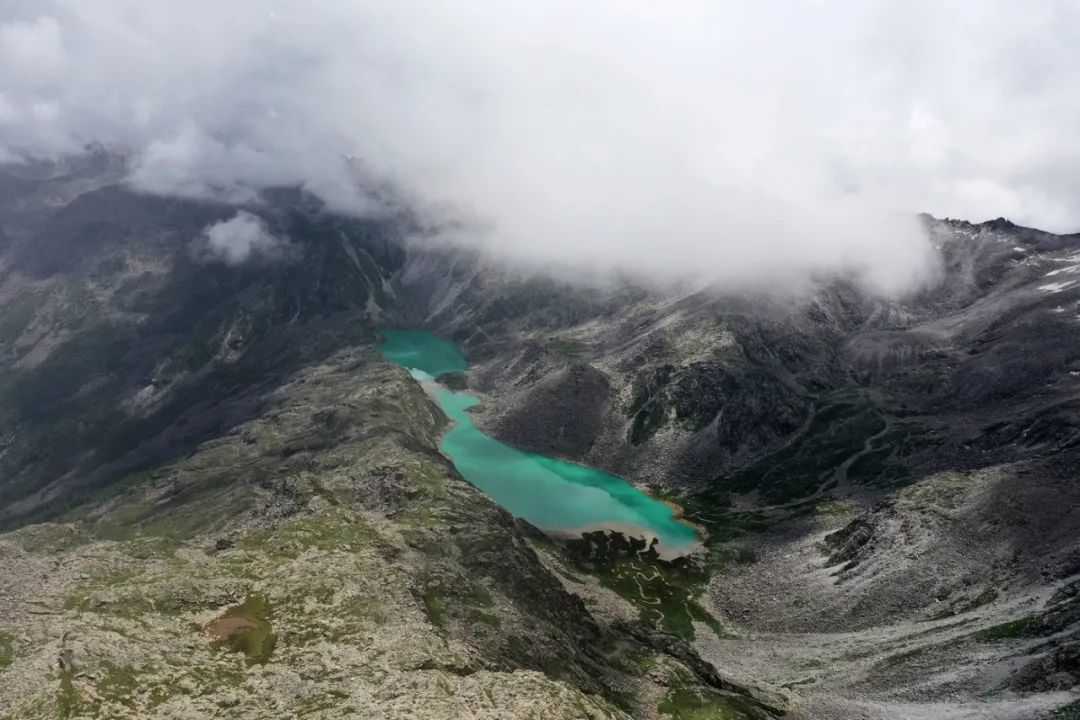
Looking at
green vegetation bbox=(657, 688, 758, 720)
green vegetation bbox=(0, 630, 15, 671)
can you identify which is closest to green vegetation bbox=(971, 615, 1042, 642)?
green vegetation bbox=(657, 688, 758, 720)

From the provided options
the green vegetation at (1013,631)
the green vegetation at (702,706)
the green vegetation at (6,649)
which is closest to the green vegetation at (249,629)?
the green vegetation at (6,649)

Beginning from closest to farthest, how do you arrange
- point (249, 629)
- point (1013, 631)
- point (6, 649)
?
1. point (6, 649)
2. point (249, 629)
3. point (1013, 631)

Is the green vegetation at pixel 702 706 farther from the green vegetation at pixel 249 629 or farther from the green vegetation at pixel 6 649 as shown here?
the green vegetation at pixel 6 649

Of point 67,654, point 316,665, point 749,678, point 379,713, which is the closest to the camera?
point 379,713

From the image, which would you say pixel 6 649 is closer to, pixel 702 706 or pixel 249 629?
pixel 249 629

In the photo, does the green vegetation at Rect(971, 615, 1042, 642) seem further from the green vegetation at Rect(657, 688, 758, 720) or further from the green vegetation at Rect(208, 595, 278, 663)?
the green vegetation at Rect(208, 595, 278, 663)

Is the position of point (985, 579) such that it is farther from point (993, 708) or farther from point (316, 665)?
point (316, 665)

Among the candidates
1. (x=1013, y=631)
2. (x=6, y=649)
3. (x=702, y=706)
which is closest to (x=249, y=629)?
(x=6, y=649)

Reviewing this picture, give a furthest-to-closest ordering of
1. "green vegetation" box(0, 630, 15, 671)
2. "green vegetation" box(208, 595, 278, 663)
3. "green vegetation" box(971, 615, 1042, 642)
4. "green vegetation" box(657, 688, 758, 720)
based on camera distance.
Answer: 1. "green vegetation" box(971, 615, 1042, 642)
2. "green vegetation" box(657, 688, 758, 720)
3. "green vegetation" box(208, 595, 278, 663)
4. "green vegetation" box(0, 630, 15, 671)

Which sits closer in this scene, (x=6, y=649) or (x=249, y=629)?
(x=6, y=649)

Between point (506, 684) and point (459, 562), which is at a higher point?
point (459, 562)

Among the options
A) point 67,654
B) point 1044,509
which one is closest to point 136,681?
point 67,654
